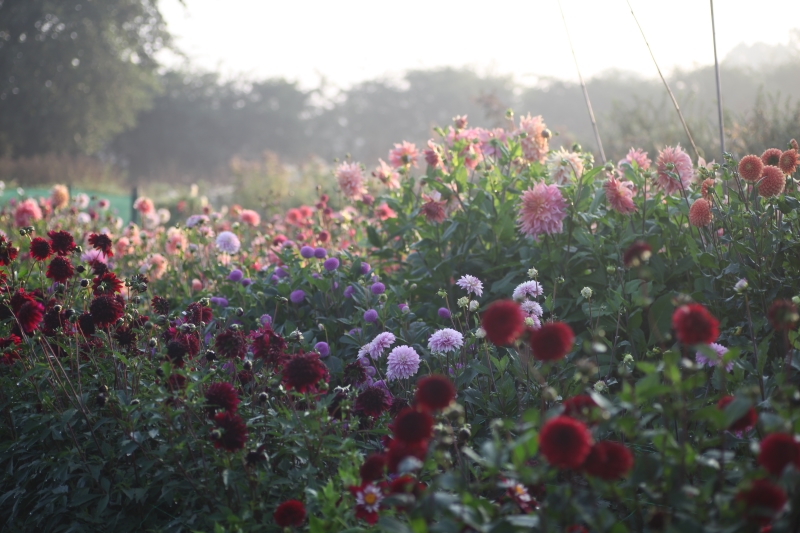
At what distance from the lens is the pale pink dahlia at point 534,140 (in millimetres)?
2859

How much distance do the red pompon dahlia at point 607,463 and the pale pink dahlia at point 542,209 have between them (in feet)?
4.60

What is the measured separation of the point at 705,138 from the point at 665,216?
475 centimetres

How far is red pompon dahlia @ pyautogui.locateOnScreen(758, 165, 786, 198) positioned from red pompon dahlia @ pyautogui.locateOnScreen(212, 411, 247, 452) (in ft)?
5.58

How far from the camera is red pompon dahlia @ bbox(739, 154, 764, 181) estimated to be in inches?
77.9

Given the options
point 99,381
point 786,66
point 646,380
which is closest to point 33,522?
point 99,381

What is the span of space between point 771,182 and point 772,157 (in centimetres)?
16

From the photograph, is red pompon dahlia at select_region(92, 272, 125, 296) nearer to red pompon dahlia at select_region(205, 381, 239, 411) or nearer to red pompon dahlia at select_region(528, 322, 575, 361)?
red pompon dahlia at select_region(205, 381, 239, 411)

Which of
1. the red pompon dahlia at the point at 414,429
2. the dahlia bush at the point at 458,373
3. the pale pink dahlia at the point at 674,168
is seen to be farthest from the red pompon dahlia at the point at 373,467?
the pale pink dahlia at the point at 674,168

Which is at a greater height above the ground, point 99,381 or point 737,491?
point 737,491

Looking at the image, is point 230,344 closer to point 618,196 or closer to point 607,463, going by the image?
point 607,463

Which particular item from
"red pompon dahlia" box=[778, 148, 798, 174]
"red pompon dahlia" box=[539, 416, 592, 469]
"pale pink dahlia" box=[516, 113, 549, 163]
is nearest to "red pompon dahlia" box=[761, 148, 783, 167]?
"red pompon dahlia" box=[778, 148, 798, 174]

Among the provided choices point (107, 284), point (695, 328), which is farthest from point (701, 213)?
point (107, 284)

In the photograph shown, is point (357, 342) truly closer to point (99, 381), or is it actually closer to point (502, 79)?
point (99, 381)

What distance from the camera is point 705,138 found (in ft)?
22.2
